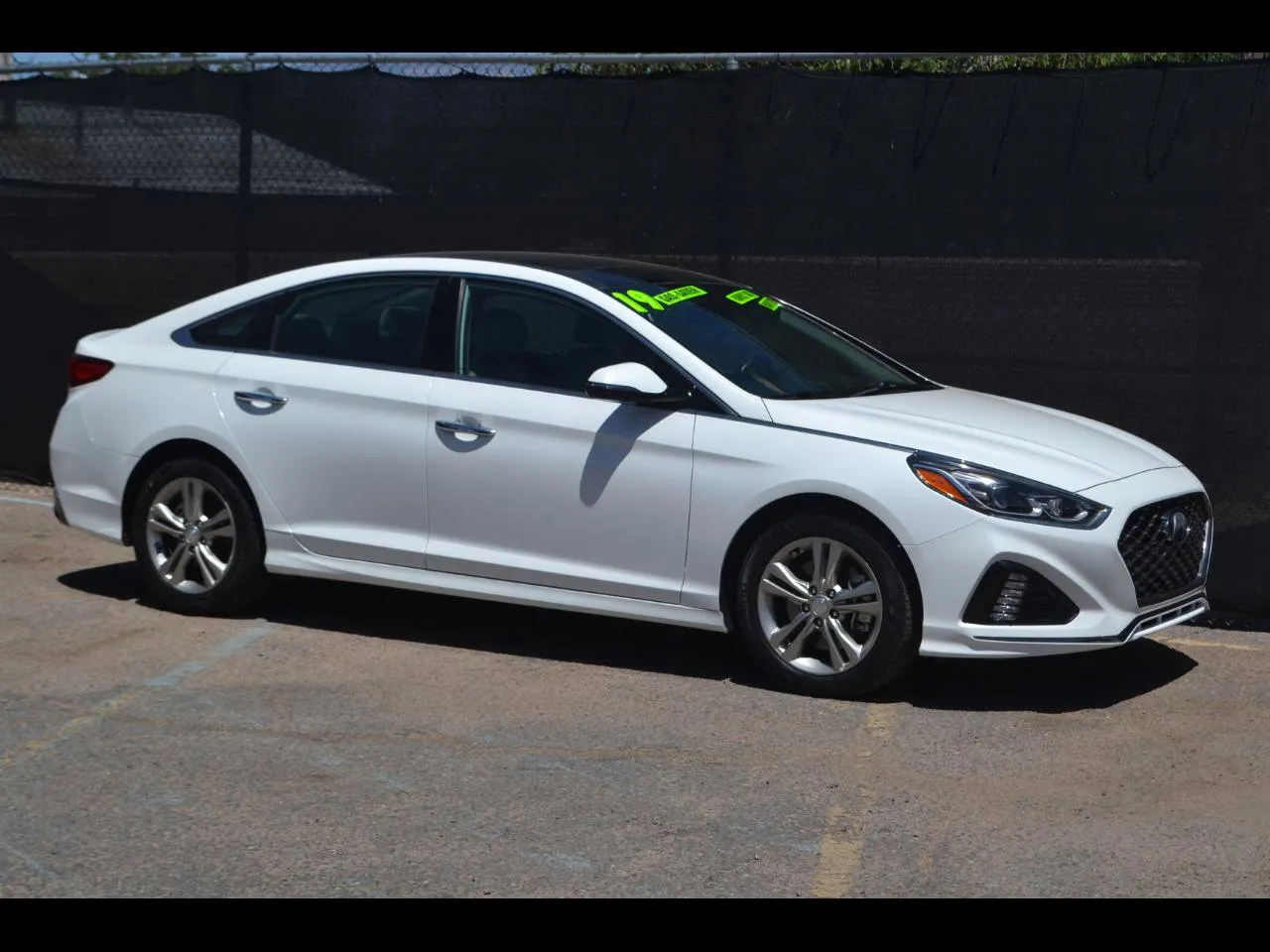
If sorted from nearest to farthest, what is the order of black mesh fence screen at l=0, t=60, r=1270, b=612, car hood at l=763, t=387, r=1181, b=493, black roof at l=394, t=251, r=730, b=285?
car hood at l=763, t=387, r=1181, b=493, black roof at l=394, t=251, r=730, b=285, black mesh fence screen at l=0, t=60, r=1270, b=612

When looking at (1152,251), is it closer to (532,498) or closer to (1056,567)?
(1056,567)

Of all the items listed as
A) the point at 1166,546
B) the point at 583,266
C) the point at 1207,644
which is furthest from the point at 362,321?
the point at 1207,644

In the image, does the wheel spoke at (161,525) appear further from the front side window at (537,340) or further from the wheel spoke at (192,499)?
the front side window at (537,340)

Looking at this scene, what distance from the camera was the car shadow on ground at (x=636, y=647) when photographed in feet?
20.2

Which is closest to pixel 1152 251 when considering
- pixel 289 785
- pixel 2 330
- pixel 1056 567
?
pixel 1056 567

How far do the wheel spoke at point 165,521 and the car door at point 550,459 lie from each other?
1237 mm

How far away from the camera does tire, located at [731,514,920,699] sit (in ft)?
19.1

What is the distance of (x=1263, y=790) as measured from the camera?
5.09 meters

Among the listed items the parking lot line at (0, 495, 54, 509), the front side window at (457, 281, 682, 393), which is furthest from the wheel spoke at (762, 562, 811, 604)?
the parking lot line at (0, 495, 54, 509)

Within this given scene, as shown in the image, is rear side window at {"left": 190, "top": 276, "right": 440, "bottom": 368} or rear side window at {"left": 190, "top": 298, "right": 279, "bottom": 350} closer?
rear side window at {"left": 190, "top": 276, "right": 440, "bottom": 368}

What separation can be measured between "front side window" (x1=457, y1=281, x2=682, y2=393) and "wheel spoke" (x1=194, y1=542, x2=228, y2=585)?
139 cm

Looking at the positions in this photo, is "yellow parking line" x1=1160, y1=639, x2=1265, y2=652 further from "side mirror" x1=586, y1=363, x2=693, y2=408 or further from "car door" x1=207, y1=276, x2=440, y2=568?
"car door" x1=207, y1=276, x2=440, y2=568

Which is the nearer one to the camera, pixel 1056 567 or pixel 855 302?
pixel 1056 567

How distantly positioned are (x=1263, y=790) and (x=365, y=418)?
356cm
